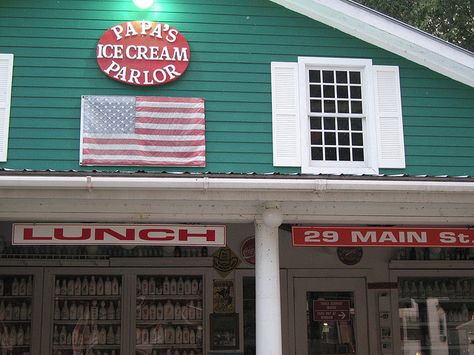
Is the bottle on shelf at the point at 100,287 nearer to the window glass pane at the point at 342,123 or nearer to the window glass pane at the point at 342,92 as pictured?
the window glass pane at the point at 342,123

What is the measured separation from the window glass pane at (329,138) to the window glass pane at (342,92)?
0.61 m

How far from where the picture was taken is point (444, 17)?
2053cm

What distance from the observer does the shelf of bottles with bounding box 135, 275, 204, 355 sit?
39.5ft

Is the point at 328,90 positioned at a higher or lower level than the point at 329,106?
higher

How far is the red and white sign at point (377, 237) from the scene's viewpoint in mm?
8859

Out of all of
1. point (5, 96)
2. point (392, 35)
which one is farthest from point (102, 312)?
point (392, 35)

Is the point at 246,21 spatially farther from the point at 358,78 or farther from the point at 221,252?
the point at 221,252

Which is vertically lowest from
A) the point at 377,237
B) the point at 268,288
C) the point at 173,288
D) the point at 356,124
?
the point at 268,288

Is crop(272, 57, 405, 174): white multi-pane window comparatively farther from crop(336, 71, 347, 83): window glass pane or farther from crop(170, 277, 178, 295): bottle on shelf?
crop(170, 277, 178, 295): bottle on shelf

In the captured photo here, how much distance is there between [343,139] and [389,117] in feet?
2.54

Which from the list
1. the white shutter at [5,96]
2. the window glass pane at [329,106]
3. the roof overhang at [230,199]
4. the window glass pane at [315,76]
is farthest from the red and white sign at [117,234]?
the window glass pane at [315,76]

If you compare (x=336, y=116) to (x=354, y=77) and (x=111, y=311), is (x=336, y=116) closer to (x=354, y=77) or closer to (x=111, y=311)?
(x=354, y=77)

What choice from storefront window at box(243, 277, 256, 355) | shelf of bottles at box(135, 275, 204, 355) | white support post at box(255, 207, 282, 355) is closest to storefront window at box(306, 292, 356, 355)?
storefront window at box(243, 277, 256, 355)

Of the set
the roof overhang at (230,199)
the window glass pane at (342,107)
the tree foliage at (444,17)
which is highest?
the tree foliage at (444,17)
